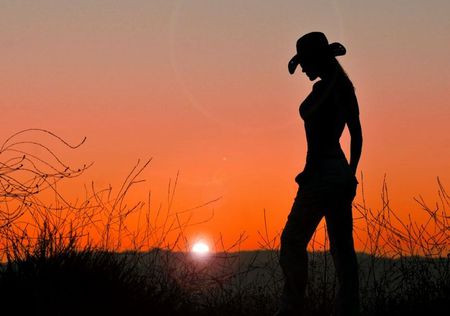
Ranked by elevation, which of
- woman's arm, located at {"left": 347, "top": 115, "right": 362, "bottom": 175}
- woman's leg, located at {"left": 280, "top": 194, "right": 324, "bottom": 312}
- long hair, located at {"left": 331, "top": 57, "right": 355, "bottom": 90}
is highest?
long hair, located at {"left": 331, "top": 57, "right": 355, "bottom": 90}

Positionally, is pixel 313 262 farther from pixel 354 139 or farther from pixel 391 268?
pixel 354 139

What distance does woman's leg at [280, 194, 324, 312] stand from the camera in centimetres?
568

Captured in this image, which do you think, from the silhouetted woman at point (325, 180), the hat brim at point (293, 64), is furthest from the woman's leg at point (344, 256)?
the hat brim at point (293, 64)

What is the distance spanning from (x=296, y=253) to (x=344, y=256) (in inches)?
18.2

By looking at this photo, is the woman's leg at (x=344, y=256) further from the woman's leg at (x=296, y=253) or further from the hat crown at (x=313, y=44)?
the hat crown at (x=313, y=44)

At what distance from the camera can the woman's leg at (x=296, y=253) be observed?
18.6 feet

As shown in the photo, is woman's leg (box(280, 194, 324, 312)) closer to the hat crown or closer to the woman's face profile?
the woman's face profile

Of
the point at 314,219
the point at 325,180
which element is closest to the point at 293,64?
the point at 325,180

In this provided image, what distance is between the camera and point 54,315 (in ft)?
20.0

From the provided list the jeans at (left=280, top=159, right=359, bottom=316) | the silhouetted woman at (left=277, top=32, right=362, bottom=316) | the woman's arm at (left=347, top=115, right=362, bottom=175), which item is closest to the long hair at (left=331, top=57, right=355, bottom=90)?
the silhouetted woman at (left=277, top=32, right=362, bottom=316)

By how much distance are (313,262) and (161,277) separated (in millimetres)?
2002

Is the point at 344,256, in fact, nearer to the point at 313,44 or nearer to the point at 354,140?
the point at 354,140

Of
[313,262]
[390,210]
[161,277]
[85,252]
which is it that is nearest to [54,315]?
[85,252]

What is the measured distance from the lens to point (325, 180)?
568 centimetres
